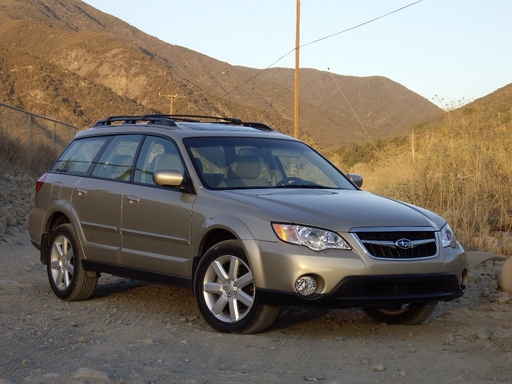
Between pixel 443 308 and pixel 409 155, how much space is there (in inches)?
510

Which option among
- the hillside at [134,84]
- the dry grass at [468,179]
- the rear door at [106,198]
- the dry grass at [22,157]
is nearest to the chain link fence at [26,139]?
the dry grass at [22,157]

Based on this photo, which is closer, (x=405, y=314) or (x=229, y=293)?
(x=229, y=293)

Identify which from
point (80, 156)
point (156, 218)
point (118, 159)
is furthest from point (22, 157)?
point (156, 218)

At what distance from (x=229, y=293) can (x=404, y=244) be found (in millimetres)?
1376

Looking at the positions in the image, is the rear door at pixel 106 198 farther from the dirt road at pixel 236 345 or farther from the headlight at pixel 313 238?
the headlight at pixel 313 238

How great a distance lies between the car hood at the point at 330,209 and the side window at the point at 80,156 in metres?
2.18

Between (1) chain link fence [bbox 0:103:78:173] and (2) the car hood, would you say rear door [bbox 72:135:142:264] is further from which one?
(1) chain link fence [bbox 0:103:78:173]

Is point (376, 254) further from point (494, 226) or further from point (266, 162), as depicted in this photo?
point (494, 226)

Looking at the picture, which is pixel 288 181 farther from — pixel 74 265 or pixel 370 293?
pixel 74 265

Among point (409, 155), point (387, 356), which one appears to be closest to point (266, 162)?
point (387, 356)

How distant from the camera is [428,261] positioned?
19.9 feet

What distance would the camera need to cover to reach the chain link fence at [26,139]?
2206 centimetres

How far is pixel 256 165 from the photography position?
282 inches

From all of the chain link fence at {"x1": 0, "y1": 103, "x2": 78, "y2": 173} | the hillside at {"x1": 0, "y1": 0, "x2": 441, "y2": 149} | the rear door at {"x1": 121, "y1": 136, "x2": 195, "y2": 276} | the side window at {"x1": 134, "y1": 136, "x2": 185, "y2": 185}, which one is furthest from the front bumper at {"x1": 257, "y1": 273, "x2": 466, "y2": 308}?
the hillside at {"x1": 0, "y1": 0, "x2": 441, "y2": 149}
